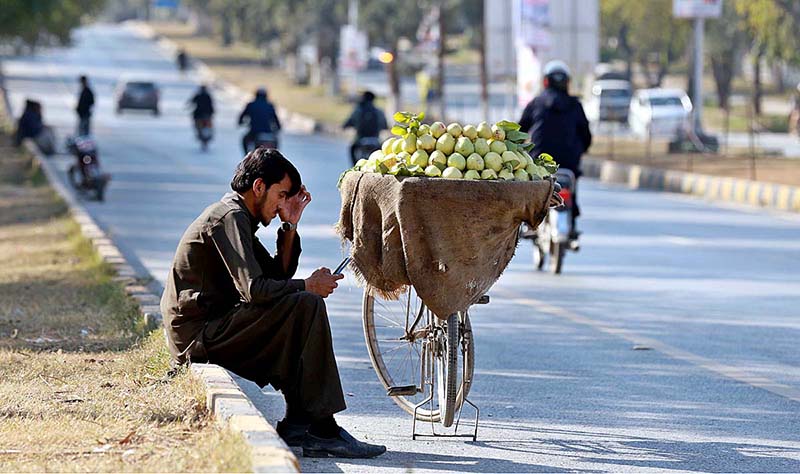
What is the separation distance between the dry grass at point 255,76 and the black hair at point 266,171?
4026cm

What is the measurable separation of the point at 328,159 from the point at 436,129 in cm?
2573

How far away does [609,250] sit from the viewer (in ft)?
52.3

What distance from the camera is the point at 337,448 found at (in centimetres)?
650

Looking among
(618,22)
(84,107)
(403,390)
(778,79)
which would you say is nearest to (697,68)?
(84,107)

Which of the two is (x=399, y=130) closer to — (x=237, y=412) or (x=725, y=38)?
(x=237, y=412)

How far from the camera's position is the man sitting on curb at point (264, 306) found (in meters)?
6.53

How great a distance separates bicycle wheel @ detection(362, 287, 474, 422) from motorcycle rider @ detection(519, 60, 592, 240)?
19.3ft

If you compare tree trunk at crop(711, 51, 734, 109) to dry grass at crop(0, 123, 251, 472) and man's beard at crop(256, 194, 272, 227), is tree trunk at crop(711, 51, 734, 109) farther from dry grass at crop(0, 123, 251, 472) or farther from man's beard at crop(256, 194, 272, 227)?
man's beard at crop(256, 194, 272, 227)

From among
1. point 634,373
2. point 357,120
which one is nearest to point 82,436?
point 634,373

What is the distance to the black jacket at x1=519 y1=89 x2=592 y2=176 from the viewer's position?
44.2 ft

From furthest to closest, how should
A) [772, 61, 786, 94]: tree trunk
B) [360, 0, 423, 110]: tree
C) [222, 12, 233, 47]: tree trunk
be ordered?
1. [222, 12, 233, 47]: tree trunk
2. [772, 61, 786, 94]: tree trunk
3. [360, 0, 423, 110]: tree

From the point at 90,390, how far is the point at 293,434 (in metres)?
1.34

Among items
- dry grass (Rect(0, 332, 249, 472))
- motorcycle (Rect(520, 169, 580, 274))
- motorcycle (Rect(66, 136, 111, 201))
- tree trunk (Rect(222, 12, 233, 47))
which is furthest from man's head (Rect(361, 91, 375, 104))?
tree trunk (Rect(222, 12, 233, 47))

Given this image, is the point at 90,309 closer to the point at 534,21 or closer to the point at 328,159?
the point at 328,159
